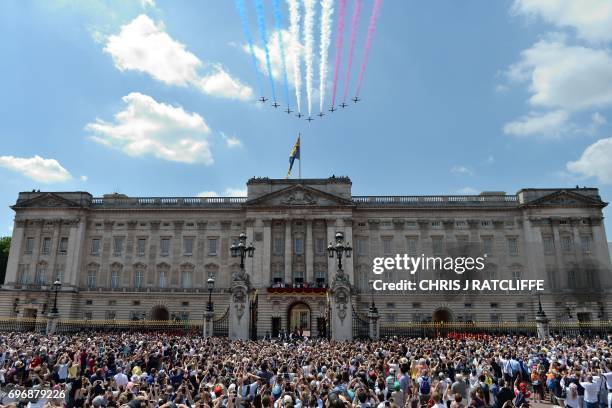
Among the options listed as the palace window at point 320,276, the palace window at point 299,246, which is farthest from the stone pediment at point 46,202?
the palace window at point 320,276

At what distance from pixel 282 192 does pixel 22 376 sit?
44.5 metres

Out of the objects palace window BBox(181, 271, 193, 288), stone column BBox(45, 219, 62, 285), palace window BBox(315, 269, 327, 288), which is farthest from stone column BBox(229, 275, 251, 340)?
stone column BBox(45, 219, 62, 285)

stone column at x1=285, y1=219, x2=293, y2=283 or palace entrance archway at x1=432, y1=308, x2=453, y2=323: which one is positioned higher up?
stone column at x1=285, y1=219, x2=293, y2=283

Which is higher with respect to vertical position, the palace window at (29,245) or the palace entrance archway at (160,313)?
the palace window at (29,245)

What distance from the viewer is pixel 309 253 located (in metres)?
59.8

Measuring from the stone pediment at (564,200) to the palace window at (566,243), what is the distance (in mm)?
4100

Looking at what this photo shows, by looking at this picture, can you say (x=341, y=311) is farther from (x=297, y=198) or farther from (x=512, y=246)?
(x=512, y=246)

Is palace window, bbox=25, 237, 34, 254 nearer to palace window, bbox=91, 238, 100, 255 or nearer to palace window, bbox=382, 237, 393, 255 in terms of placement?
palace window, bbox=91, 238, 100, 255

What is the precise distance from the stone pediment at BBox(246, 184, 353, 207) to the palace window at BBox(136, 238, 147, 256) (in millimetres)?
15272

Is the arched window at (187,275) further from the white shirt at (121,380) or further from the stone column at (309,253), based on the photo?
the white shirt at (121,380)

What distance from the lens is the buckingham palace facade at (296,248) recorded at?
192ft

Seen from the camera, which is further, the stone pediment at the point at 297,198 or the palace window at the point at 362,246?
the stone pediment at the point at 297,198

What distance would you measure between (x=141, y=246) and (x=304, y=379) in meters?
53.7

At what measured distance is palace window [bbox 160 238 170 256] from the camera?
205ft
